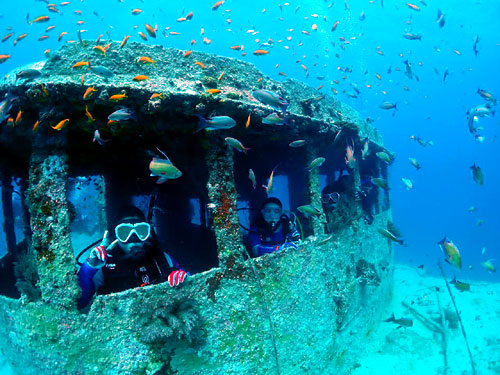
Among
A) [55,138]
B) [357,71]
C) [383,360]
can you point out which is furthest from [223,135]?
[357,71]

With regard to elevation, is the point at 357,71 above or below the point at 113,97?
above

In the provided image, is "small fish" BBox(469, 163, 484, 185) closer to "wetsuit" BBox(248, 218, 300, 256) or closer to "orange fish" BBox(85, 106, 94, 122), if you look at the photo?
"wetsuit" BBox(248, 218, 300, 256)

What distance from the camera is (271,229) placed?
531 centimetres

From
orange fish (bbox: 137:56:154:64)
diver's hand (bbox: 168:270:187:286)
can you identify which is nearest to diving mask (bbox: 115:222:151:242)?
diver's hand (bbox: 168:270:187:286)

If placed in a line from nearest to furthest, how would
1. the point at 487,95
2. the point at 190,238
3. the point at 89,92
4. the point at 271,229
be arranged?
the point at 89,92, the point at 271,229, the point at 487,95, the point at 190,238

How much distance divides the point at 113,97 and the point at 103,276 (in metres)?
2.45

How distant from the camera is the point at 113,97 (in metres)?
3.01

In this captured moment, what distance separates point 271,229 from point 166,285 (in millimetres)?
2549

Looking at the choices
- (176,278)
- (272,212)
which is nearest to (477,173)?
(272,212)

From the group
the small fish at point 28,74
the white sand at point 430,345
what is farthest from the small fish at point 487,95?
the small fish at point 28,74

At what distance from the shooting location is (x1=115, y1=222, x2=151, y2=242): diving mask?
3.61 meters

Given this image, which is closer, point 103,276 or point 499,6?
point 103,276

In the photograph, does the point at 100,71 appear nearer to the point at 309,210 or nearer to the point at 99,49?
the point at 99,49

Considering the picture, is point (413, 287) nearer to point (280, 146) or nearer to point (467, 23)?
point (280, 146)
